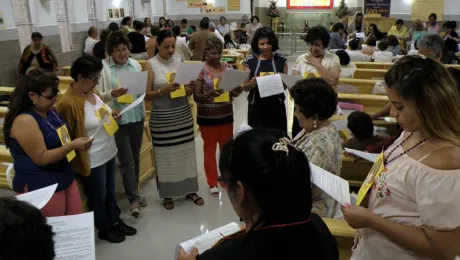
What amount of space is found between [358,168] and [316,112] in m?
1.37

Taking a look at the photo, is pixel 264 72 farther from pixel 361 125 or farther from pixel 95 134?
pixel 95 134

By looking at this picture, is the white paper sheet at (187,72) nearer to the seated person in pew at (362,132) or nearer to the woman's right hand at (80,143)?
the woman's right hand at (80,143)

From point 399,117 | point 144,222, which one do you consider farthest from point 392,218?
point 144,222

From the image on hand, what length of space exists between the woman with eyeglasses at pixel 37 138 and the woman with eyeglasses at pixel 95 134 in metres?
0.20

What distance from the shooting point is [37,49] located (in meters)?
6.30

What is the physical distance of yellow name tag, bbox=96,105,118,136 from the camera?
104 inches

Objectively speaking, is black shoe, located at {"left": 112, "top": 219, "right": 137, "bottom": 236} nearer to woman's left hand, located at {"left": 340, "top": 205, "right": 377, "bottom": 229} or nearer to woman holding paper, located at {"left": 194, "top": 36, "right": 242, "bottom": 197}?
woman holding paper, located at {"left": 194, "top": 36, "right": 242, "bottom": 197}

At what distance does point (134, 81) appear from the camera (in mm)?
2936

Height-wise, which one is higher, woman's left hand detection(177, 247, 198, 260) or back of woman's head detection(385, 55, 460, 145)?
back of woman's head detection(385, 55, 460, 145)

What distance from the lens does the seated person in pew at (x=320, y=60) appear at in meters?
3.35

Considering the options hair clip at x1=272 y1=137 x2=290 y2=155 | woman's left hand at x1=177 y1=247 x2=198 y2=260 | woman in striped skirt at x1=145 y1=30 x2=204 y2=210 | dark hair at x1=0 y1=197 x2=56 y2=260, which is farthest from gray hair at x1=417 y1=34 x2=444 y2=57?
dark hair at x1=0 y1=197 x2=56 y2=260

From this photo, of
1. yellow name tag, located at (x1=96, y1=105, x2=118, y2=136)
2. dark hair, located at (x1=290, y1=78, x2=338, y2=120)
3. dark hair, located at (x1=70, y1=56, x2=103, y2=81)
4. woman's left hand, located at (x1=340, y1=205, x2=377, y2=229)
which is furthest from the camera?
yellow name tag, located at (x1=96, y1=105, x2=118, y2=136)

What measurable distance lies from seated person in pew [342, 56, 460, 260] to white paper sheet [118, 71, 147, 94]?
1966 millimetres

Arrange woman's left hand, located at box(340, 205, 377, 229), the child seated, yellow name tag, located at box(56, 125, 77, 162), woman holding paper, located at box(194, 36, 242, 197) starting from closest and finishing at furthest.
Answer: woman's left hand, located at box(340, 205, 377, 229) → yellow name tag, located at box(56, 125, 77, 162) → woman holding paper, located at box(194, 36, 242, 197) → the child seated
